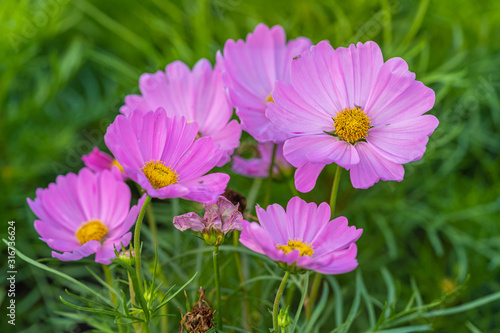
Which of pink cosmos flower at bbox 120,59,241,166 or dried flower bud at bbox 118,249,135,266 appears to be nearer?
dried flower bud at bbox 118,249,135,266

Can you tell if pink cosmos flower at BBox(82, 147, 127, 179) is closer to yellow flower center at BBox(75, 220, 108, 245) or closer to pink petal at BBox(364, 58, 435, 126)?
yellow flower center at BBox(75, 220, 108, 245)

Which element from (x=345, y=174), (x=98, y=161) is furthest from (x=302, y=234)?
Answer: (x=345, y=174)

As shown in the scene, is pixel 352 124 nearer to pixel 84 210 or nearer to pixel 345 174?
pixel 84 210

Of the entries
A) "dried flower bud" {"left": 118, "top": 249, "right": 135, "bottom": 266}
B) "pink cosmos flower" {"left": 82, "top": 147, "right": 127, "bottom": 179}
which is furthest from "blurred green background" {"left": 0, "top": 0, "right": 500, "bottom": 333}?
"dried flower bud" {"left": 118, "top": 249, "right": 135, "bottom": 266}

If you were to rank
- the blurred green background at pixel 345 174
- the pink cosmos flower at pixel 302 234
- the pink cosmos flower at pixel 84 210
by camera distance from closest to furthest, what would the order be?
the pink cosmos flower at pixel 302 234
the pink cosmos flower at pixel 84 210
the blurred green background at pixel 345 174

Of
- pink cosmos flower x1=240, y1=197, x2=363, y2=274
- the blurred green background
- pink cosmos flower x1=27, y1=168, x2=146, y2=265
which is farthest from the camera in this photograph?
the blurred green background

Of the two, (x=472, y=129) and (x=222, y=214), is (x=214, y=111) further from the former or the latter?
(x=472, y=129)

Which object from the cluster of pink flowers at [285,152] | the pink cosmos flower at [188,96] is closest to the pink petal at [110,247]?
the cluster of pink flowers at [285,152]

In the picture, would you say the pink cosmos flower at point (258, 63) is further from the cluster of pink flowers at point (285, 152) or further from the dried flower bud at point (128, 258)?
the dried flower bud at point (128, 258)
